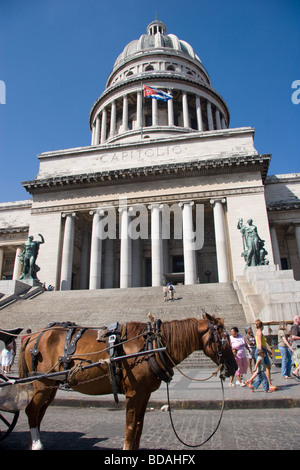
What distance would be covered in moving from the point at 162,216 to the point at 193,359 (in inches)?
794

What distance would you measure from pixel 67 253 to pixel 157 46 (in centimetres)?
4234

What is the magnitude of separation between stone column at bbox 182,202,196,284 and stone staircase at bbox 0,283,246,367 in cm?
543

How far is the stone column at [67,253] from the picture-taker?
99.5 feet

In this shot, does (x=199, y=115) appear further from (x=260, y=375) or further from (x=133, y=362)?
(x=133, y=362)

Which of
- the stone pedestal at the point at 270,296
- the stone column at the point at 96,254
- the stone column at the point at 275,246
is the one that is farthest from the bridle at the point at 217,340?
the stone column at the point at 275,246

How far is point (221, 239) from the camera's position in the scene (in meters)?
29.4

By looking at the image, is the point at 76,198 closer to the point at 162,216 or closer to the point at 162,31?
the point at 162,216

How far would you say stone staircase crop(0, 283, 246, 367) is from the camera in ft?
56.7

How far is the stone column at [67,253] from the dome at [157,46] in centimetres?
3653

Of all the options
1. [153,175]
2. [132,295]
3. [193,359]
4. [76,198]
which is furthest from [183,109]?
[193,359]

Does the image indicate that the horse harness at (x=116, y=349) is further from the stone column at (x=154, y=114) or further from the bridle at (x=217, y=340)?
the stone column at (x=154, y=114)

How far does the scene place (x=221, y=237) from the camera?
96.7ft

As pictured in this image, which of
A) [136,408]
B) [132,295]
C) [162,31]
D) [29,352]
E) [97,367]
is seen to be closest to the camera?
[136,408]

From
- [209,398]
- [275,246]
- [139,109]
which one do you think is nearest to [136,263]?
[275,246]
